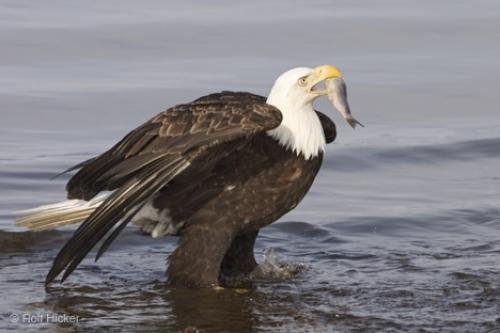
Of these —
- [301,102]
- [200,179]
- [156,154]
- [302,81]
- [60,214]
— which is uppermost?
[302,81]

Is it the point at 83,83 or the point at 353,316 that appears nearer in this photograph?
the point at 353,316

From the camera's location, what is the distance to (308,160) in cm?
808

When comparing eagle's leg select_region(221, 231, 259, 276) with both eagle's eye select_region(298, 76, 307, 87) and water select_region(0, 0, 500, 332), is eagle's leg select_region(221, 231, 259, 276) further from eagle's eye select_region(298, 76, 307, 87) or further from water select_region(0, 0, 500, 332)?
eagle's eye select_region(298, 76, 307, 87)

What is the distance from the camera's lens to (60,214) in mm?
8328

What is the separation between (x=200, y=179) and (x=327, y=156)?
3.36 metres

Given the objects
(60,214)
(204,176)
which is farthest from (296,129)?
(60,214)

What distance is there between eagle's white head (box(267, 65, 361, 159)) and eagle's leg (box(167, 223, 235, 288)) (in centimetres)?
56

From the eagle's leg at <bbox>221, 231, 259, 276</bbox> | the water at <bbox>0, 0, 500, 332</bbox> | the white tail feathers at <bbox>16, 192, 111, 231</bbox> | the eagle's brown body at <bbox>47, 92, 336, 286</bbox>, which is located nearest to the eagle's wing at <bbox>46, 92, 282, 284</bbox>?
the eagle's brown body at <bbox>47, 92, 336, 286</bbox>

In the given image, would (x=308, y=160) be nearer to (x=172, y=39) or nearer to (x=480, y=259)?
(x=480, y=259)

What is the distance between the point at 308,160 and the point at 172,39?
18.8 feet

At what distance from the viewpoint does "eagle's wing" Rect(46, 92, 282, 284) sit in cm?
768

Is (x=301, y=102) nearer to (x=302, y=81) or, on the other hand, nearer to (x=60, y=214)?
(x=302, y=81)

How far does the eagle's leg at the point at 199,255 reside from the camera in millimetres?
8180

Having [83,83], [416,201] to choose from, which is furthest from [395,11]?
[416,201]
